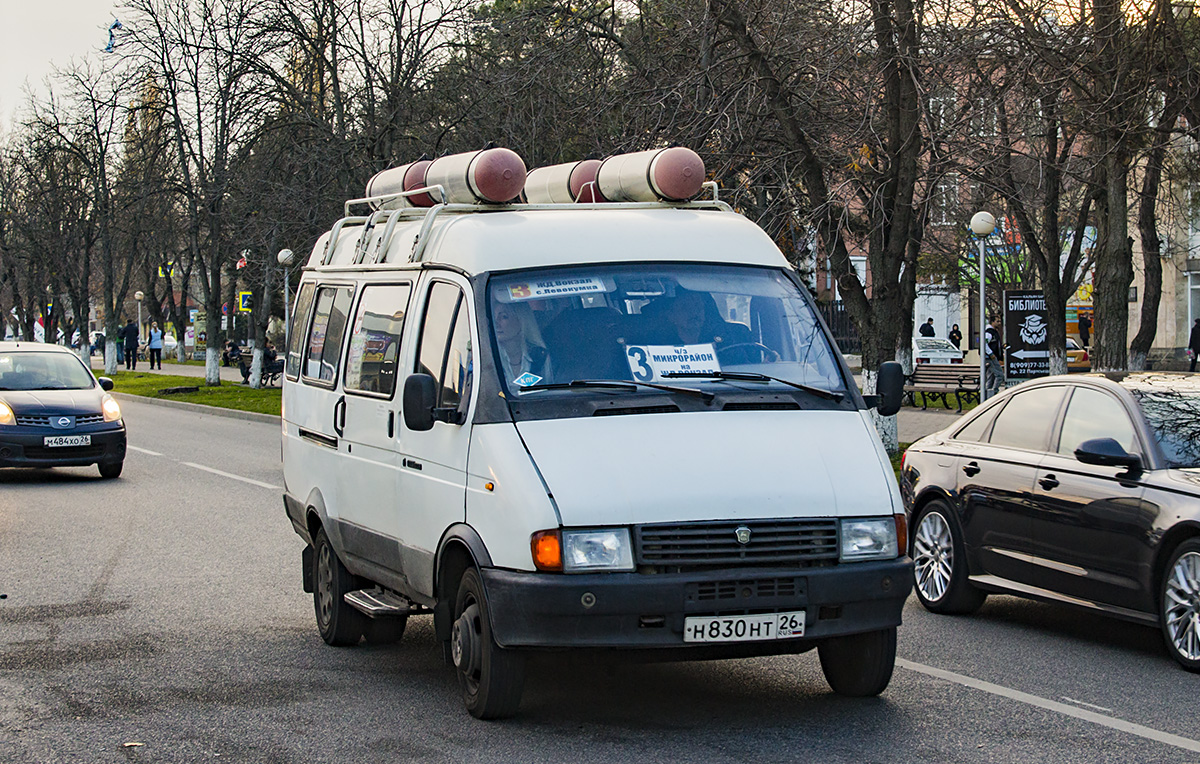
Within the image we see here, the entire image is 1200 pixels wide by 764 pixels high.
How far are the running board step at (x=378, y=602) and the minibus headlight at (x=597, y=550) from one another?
1.73 metres

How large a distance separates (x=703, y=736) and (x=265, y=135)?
27.9 meters

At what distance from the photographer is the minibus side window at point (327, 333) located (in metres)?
8.42

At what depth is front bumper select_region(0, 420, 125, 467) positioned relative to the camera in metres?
17.3

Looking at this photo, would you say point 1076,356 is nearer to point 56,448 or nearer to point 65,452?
point 65,452

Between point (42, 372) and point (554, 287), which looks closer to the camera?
point (554, 287)

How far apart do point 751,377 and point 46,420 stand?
1307 cm

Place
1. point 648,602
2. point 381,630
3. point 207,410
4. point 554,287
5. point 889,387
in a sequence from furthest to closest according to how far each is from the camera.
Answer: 1. point 207,410
2. point 381,630
3. point 889,387
4. point 554,287
5. point 648,602

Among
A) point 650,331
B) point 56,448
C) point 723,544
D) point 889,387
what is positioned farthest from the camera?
point 56,448

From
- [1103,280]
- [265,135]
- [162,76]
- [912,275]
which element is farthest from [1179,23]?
[162,76]

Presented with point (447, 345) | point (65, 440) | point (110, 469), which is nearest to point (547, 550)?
point (447, 345)

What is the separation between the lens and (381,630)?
821 centimetres

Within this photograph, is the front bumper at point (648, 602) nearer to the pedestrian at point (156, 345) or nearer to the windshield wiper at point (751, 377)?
the windshield wiper at point (751, 377)

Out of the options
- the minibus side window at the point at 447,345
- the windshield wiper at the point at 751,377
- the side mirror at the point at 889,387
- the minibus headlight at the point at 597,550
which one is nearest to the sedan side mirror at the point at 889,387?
the side mirror at the point at 889,387

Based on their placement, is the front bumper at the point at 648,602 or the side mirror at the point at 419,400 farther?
the side mirror at the point at 419,400
